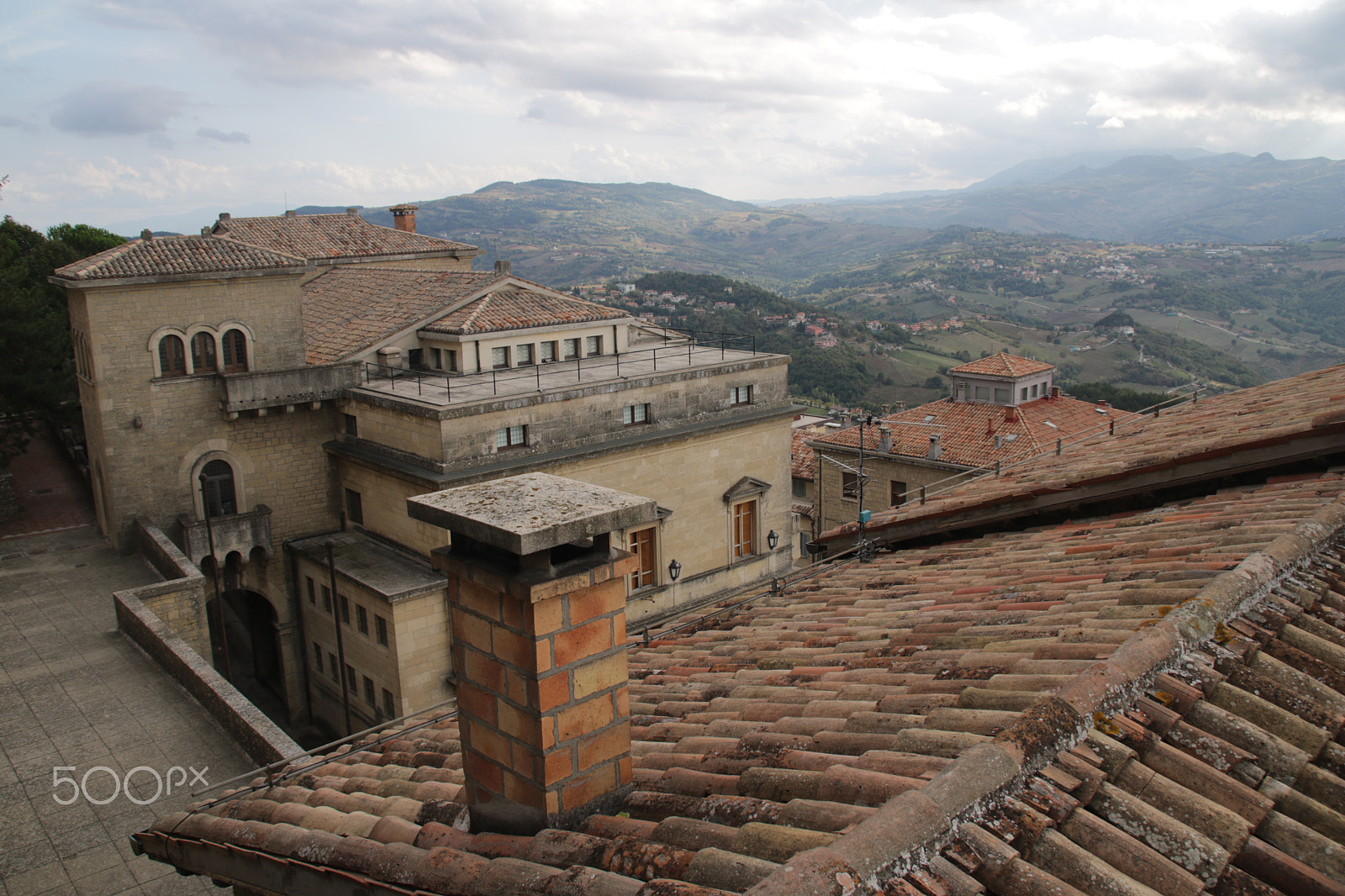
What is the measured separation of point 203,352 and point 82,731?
1241 cm

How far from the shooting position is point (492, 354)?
89.3ft

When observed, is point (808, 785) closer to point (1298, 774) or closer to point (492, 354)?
point (1298, 774)

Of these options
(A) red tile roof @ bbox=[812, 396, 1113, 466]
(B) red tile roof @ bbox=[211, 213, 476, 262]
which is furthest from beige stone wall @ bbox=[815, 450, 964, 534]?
(B) red tile roof @ bbox=[211, 213, 476, 262]

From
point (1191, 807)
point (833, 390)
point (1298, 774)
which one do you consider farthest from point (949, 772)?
point (833, 390)

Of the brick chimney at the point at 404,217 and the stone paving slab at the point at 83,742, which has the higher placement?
the brick chimney at the point at 404,217

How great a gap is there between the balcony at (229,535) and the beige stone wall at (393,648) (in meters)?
1.64

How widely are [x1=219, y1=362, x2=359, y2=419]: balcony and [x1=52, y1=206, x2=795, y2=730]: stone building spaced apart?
0.05 m

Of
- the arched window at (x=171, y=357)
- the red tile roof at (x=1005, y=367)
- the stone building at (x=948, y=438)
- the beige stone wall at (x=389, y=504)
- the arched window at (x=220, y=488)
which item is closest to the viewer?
the beige stone wall at (x=389, y=504)

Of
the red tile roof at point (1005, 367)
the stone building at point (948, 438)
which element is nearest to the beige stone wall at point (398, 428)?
the stone building at point (948, 438)

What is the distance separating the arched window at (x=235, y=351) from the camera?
80.4 ft

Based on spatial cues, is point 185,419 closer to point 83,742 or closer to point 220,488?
point 220,488

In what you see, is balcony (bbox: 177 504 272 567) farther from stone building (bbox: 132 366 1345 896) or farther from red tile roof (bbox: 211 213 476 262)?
stone building (bbox: 132 366 1345 896)

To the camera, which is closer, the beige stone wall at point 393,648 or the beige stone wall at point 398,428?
the beige stone wall at point 393,648

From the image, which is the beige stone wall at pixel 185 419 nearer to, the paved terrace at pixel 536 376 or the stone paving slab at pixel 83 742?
the paved terrace at pixel 536 376
